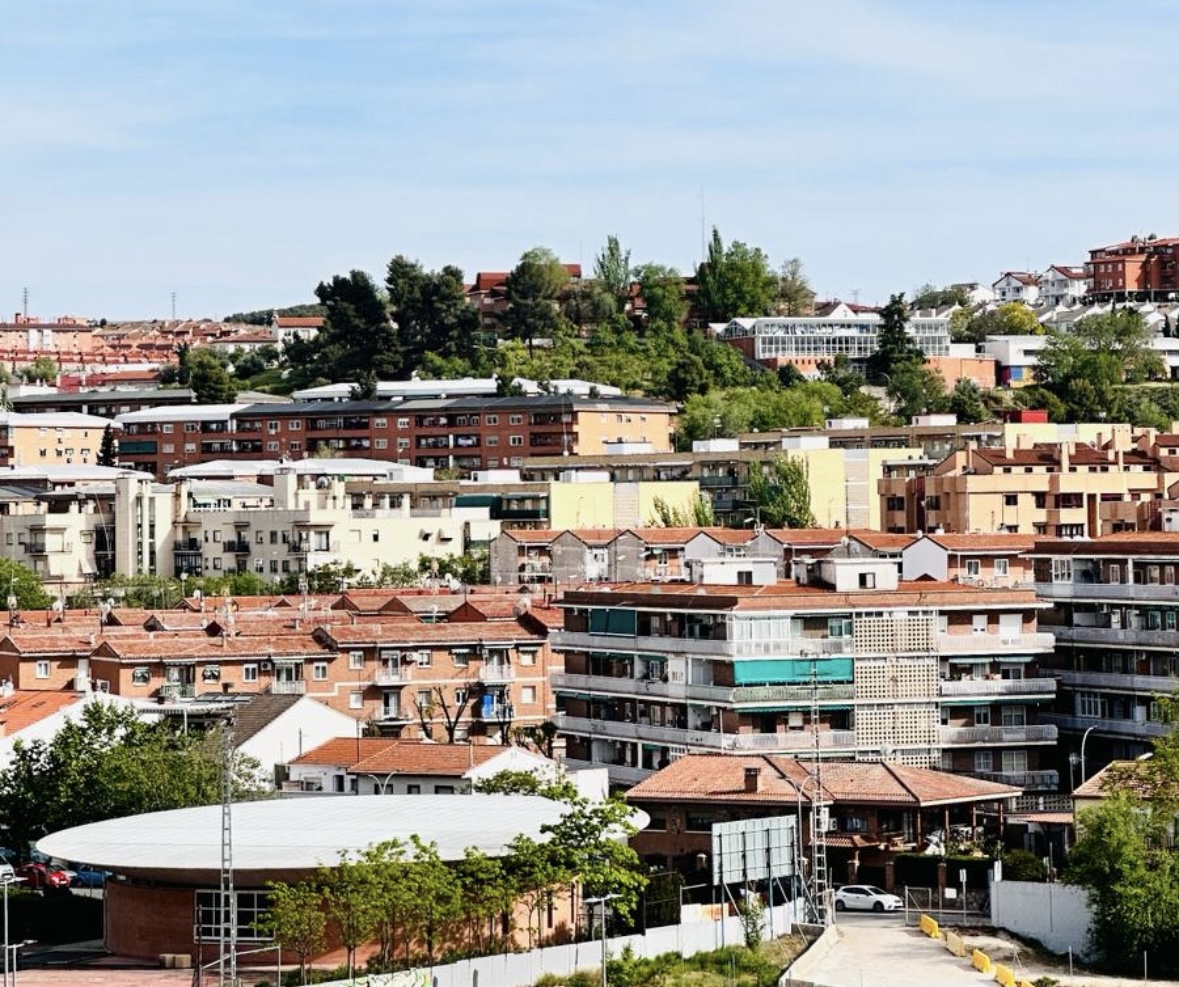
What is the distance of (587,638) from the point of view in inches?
2251

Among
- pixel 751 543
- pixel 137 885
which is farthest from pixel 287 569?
pixel 137 885

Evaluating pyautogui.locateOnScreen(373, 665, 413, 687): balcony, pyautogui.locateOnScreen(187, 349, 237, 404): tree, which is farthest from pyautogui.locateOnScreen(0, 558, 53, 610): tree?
pyautogui.locateOnScreen(187, 349, 237, 404): tree

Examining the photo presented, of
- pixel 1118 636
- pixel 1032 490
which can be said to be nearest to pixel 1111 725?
pixel 1118 636

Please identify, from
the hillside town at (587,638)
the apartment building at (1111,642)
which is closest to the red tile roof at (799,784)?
the hillside town at (587,638)

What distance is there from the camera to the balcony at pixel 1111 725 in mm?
54125

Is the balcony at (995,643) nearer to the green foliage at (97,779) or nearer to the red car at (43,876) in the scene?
the green foliage at (97,779)

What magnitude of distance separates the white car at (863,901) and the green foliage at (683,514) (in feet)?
159

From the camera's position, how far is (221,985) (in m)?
35.2

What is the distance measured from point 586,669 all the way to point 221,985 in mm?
22639

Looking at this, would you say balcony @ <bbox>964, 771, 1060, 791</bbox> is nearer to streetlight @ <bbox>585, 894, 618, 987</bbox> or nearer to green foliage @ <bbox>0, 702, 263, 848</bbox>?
green foliage @ <bbox>0, 702, 263, 848</bbox>

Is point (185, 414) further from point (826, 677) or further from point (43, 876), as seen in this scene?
point (43, 876)

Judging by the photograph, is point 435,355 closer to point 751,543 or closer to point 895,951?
point 751,543

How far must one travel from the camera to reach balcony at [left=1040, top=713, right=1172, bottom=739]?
54125mm

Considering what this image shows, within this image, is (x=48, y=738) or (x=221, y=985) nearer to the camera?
(x=221, y=985)
